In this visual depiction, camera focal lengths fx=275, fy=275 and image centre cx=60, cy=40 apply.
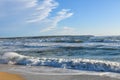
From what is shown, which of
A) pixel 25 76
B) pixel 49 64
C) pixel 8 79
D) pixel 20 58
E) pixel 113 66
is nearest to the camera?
pixel 8 79

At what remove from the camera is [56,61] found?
44.3ft

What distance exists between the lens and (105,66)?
461 inches

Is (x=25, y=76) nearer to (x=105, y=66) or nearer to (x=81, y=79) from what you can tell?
(x=81, y=79)

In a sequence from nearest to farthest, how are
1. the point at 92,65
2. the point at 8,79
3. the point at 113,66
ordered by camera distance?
the point at 8,79 → the point at 113,66 → the point at 92,65

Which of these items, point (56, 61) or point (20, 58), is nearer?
point (56, 61)

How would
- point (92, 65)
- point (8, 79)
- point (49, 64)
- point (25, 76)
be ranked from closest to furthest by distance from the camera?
point (8, 79)
point (25, 76)
point (92, 65)
point (49, 64)

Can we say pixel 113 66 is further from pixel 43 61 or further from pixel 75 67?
pixel 43 61

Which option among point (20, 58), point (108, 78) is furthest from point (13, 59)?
point (108, 78)

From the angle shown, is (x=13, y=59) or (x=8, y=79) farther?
(x=13, y=59)

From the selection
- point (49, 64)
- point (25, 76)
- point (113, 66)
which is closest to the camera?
point (25, 76)

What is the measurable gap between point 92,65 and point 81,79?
3505 millimetres

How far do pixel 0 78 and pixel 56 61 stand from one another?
5163mm

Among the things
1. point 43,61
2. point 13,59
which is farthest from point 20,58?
point 43,61

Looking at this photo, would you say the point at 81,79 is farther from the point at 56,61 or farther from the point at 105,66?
the point at 56,61
